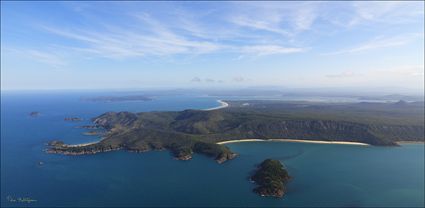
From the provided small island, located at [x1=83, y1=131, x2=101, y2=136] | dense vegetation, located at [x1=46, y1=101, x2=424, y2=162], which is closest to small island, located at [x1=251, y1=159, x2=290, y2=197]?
dense vegetation, located at [x1=46, y1=101, x2=424, y2=162]

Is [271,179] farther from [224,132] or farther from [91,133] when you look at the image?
[91,133]

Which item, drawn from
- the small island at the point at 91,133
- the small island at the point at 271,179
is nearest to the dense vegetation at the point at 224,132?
the small island at the point at 91,133

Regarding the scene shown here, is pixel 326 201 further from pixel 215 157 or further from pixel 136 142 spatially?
pixel 136 142

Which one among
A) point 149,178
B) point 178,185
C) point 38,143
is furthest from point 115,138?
point 178,185

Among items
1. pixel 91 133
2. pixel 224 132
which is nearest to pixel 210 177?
pixel 224 132

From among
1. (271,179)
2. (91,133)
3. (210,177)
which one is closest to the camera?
(271,179)

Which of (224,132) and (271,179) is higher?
(224,132)

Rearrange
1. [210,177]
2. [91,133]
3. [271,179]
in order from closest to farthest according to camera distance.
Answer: [271,179] < [210,177] < [91,133]
